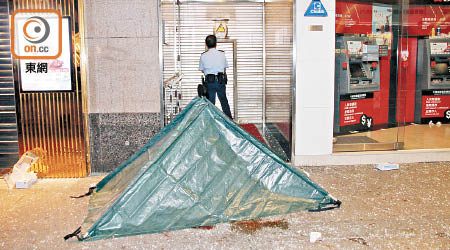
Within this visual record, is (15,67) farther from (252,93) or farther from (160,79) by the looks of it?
(252,93)

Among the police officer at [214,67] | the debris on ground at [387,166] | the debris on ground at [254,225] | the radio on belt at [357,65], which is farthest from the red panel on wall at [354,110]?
the debris on ground at [254,225]

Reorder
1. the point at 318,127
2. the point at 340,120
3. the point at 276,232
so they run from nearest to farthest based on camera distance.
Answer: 1. the point at 276,232
2. the point at 318,127
3. the point at 340,120

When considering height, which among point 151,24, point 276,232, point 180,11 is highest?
point 180,11

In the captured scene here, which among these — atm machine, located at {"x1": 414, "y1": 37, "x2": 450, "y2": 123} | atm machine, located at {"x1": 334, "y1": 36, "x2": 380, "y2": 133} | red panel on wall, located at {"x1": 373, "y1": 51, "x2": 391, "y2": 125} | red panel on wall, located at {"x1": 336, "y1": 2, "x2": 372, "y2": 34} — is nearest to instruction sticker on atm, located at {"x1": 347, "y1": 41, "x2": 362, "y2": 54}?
atm machine, located at {"x1": 334, "y1": 36, "x2": 380, "y2": 133}

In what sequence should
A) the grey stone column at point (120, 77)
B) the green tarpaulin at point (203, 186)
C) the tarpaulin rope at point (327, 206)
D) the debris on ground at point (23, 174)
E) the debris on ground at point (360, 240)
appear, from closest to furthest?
1. the debris on ground at point (360, 240)
2. the green tarpaulin at point (203, 186)
3. the tarpaulin rope at point (327, 206)
4. the debris on ground at point (23, 174)
5. the grey stone column at point (120, 77)

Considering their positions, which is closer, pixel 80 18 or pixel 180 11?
pixel 80 18

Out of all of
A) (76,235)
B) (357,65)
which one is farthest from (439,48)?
(76,235)

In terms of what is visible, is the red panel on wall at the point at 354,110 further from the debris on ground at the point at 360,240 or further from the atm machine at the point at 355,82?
the debris on ground at the point at 360,240

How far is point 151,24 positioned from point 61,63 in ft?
3.94

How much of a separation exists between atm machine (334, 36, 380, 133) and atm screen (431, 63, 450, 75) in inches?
78.9

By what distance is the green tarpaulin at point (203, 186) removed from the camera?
3.75 metres

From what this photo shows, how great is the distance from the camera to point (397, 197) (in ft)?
15.3

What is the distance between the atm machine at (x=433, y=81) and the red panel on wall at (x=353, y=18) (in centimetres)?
217

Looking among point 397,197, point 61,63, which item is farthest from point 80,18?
point 397,197
